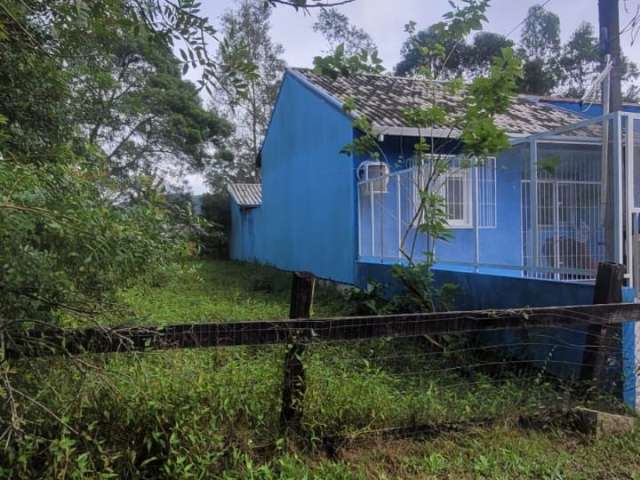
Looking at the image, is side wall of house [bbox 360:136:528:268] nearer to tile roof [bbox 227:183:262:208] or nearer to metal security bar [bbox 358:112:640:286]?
metal security bar [bbox 358:112:640:286]

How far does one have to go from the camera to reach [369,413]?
10.1ft

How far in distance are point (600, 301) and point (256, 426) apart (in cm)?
271

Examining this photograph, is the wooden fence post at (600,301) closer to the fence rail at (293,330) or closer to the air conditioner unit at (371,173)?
the fence rail at (293,330)

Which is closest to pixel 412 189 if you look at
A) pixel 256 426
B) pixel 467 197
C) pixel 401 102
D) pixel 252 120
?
pixel 467 197

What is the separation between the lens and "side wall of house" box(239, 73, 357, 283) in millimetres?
9516

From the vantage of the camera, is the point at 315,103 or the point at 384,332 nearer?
the point at 384,332

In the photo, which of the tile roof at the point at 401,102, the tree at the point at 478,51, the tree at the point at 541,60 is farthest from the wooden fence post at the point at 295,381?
the tree at the point at 541,60

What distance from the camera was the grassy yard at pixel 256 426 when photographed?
2365 mm

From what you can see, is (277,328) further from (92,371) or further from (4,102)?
(4,102)

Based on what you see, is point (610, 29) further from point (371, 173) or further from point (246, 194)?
point (246, 194)

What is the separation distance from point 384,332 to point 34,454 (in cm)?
183

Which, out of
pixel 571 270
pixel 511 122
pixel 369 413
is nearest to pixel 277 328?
pixel 369 413

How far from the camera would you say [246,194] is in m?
22.4

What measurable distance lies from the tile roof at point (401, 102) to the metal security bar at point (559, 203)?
258 centimetres
